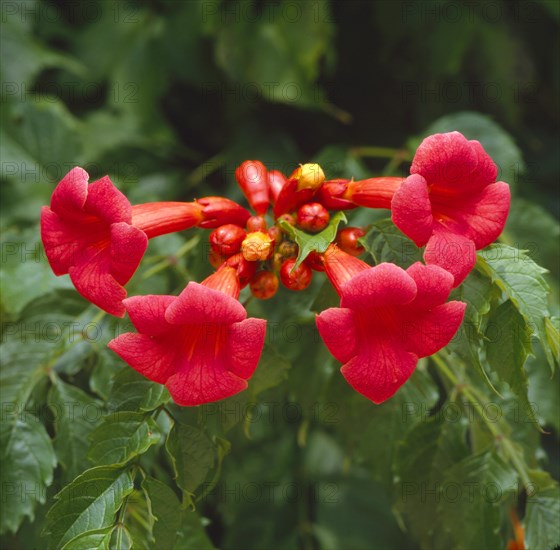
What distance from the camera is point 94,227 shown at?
167cm

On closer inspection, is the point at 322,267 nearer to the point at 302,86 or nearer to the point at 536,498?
the point at 536,498

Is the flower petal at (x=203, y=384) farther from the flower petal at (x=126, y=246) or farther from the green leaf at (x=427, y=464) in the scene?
the green leaf at (x=427, y=464)

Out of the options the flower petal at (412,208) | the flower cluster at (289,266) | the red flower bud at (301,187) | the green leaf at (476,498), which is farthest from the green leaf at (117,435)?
the green leaf at (476,498)

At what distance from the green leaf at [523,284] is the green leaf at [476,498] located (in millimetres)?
427

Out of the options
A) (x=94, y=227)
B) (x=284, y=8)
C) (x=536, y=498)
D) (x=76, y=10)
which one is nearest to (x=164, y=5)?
(x=76, y=10)

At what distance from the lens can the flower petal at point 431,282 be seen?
139 centimetres

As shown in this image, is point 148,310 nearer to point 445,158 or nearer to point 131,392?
point 131,392

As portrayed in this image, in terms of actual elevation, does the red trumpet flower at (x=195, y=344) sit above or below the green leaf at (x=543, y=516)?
above

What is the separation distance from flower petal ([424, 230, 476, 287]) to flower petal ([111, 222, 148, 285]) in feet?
2.03

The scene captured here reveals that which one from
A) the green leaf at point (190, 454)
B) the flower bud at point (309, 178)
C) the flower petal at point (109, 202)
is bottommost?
the green leaf at point (190, 454)

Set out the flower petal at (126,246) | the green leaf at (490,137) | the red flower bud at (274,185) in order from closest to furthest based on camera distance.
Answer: the flower petal at (126,246) < the red flower bud at (274,185) < the green leaf at (490,137)

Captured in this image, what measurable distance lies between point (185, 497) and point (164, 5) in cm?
243

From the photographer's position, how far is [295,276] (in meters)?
1.61

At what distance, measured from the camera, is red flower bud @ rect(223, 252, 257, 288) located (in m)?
1.62
